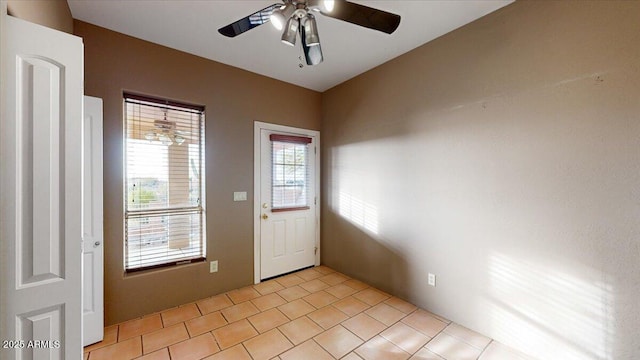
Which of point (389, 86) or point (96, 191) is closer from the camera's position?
point (96, 191)

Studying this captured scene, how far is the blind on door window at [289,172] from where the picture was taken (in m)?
3.26

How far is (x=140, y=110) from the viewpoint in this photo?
2381mm

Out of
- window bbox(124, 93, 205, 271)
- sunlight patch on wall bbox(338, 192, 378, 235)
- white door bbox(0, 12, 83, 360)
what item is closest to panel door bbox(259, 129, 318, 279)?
sunlight patch on wall bbox(338, 192, 378, 235)

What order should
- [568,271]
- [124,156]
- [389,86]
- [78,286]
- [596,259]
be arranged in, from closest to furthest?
[78,286], [596,259], [568,271], [124,156], [389,86]

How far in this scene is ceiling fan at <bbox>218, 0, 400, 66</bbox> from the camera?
1.37 metres

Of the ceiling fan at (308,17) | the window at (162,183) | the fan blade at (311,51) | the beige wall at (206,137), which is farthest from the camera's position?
the window at (162,183)

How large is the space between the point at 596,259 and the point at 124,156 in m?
3.69

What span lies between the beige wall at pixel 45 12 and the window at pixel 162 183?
2.06ft

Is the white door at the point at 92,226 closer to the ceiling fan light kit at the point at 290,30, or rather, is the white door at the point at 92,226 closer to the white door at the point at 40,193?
the white door at the point at 40,193

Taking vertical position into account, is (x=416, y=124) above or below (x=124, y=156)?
above

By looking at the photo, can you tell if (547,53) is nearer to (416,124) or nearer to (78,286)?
(416,124)

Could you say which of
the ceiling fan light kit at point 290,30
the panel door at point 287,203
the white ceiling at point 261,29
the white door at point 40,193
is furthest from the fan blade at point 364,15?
the panel door at point 287,203

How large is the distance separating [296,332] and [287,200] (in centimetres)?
166

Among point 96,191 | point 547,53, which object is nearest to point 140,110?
point 96,191
